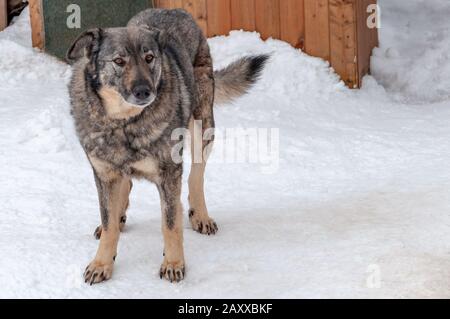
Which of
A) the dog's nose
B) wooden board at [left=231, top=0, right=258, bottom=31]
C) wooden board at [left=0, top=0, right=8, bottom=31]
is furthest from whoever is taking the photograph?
wooden board at [left=0, top=0, right=8, bottom=31]

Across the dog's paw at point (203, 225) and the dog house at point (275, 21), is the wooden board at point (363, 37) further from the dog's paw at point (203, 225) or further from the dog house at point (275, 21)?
the dog's paw at point (203, 225)

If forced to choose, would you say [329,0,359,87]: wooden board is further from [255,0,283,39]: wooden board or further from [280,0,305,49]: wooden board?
[255,0,283,39]: wooden board

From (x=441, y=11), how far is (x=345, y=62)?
8.06 ft

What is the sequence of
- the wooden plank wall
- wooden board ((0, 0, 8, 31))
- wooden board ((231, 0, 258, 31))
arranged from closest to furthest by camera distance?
the wooden plank wall, wooden board ((231, 0, 258, 31)), wooden board ((0, 0, 8, 31))

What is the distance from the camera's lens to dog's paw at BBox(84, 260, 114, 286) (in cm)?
361

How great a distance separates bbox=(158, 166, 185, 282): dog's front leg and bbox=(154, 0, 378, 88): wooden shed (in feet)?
12.2

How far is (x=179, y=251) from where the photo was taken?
146 inches

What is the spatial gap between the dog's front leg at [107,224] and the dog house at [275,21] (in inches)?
150

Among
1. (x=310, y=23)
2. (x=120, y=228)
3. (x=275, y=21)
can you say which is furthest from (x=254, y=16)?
(x=120, y=228)

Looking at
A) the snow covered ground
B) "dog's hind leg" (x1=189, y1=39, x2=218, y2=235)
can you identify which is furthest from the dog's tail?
the snow covered ground

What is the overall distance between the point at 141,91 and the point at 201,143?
112 centimetres

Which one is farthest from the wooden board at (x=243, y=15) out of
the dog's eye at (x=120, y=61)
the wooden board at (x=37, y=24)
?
the dog's eye at (x=120, y=61)

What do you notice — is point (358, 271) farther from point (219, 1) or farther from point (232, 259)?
point (219, 1)

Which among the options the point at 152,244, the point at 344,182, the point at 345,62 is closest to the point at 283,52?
the point at 345,62
